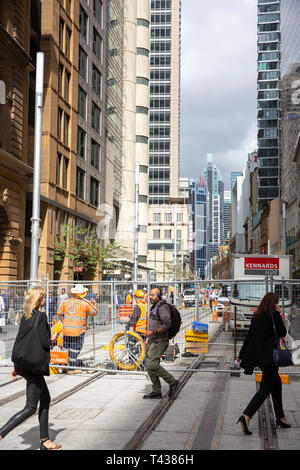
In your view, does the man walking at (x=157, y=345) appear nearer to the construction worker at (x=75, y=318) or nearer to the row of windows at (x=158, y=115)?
the construction worker at (x=75, y=318)

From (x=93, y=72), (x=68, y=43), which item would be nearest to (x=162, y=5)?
(x=93, y=72)

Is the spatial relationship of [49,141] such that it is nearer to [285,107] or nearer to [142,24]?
[142,24]

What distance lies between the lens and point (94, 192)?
151ft

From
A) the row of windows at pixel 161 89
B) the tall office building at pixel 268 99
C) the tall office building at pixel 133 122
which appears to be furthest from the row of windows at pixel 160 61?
the tall office building at pixel 133 122

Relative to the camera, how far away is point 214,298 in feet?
45.2

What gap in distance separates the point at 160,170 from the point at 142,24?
40306 millimetres

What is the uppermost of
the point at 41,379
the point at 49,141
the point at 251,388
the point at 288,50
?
the point at 288,50

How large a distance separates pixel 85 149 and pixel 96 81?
741cm

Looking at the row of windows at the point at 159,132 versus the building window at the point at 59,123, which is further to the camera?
the row of windows at the point at 159,132

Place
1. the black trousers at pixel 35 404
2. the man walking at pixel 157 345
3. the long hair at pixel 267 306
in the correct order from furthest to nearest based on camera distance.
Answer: the man walking at pixel 157 345 → the long hair at pixel 267 306 → the black trousers at pixel 35 404

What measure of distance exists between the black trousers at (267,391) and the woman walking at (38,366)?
92.7 inches

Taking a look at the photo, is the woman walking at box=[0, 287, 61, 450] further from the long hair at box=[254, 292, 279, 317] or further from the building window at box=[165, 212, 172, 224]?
the building window at box=[165, 212, 172, 224]

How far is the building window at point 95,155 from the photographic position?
1813 inches
